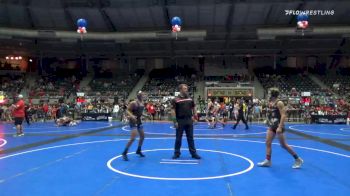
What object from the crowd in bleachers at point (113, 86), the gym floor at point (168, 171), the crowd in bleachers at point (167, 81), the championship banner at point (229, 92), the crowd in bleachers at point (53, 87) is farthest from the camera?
the crowd in bleachers at point (53, 87)

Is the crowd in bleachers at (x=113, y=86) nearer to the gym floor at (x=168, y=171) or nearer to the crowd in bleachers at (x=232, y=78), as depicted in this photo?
the crowd in bleachers at (x=232, y=78)

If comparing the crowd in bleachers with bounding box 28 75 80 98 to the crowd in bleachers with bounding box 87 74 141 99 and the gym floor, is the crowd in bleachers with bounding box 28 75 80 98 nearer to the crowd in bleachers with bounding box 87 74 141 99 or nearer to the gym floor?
the crowd in bleachers with bounding box 87 74 141 99

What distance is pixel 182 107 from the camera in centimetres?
945

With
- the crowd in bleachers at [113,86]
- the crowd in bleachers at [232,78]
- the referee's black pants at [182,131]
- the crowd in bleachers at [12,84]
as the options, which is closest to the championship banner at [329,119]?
the crowd in bleachers at [232,78]

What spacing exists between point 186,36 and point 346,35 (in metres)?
14.6

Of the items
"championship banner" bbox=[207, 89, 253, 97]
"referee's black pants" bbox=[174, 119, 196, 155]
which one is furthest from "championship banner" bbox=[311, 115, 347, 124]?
"referee's black pants" bbox=[174, 119, 196, 155]

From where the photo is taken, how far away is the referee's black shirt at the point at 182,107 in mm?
9453

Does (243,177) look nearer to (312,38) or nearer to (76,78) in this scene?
(312,38)

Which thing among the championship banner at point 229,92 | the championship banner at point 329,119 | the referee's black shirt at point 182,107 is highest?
the championship banner at point 229,92

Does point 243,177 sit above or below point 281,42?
below

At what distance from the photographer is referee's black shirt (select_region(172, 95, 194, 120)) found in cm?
945

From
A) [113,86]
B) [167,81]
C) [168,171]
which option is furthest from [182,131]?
[113,86]

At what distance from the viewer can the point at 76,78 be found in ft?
139

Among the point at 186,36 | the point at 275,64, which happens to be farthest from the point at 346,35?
the point at 186,36
